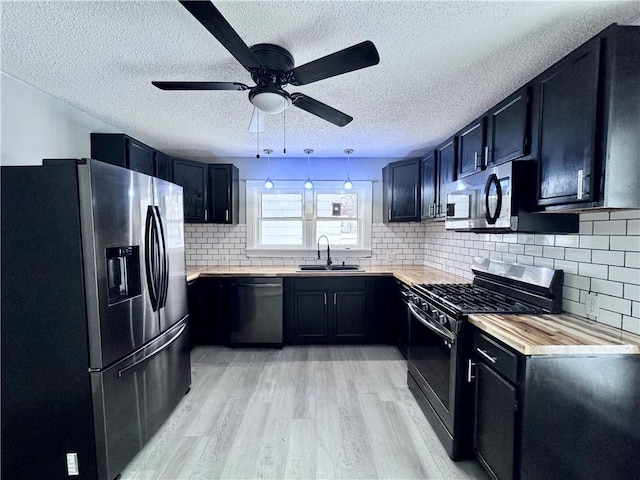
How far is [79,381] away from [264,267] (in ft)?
8.37

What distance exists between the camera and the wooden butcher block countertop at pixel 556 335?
4.42 ft

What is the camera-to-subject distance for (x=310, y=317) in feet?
11.8

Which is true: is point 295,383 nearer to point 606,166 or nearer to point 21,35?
point 606,166

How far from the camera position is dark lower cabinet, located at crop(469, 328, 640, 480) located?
136 cm

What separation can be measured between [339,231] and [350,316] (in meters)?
1.19

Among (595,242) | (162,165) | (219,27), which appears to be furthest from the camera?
(162,165)

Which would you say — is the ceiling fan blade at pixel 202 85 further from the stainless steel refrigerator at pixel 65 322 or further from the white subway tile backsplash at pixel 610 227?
the white subway tile backsplash at pixel 610 227

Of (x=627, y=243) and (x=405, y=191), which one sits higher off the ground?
(x=405, y=191)

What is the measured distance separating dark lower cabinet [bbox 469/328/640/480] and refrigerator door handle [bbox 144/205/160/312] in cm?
212

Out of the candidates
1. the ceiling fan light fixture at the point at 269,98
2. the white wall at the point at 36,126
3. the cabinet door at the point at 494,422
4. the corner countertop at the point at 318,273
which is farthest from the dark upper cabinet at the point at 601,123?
the white wall at the point at 36,126

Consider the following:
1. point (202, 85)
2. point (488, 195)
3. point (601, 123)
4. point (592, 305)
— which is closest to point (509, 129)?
point (488, 195)

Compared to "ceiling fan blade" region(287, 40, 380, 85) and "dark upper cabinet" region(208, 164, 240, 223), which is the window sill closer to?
"dark upper cabinet" region(208, 164, 240, 223)

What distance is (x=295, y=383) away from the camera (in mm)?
2783

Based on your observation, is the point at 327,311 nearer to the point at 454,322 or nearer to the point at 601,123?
the point at 454,322
